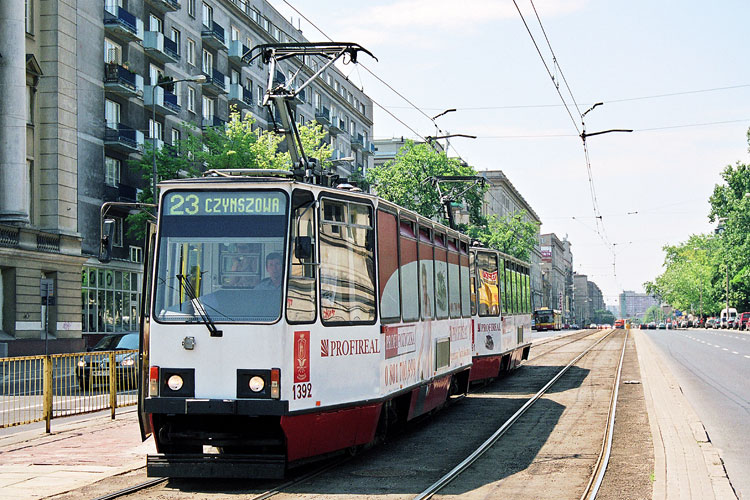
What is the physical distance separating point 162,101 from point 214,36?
730 centimetres

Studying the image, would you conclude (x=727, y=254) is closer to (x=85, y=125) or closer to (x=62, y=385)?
(x=85, y=125)

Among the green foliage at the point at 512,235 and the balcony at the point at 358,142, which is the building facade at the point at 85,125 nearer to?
the green foliage at the point at 512,235

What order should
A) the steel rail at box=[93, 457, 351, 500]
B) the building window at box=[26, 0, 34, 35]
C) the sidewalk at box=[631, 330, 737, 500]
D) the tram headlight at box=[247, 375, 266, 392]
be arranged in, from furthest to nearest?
the building window at box=[26, 0, 34, 35]
the tram headlight at box=[247, 375, 266, 392]
the steel rail at box=[93, 457, 351, 500]
the sidewalk at box=[631, 330, 737, 500]

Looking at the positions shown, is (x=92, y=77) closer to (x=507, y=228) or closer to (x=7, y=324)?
(x=7, y=324)

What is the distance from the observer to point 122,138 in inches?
1599

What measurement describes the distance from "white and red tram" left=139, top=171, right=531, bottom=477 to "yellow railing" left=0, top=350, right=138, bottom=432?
5.10 m

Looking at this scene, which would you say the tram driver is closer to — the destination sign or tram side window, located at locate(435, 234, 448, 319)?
the destination sign

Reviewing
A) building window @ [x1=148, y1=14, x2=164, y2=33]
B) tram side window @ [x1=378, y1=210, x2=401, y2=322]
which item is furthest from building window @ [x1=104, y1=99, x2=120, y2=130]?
tram side window @ [x1=378, y1=210, x2=401, y2=322]

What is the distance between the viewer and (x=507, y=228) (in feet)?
236

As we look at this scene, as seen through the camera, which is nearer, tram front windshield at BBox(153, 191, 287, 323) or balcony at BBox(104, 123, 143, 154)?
tram front windshield at BBox(153, 191, 287, 323)

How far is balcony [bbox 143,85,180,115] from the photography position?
42938 mm

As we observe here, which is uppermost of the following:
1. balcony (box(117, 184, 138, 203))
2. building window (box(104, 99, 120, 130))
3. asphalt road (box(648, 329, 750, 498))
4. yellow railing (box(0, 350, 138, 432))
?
building window (box(104, 99, 120, 130))

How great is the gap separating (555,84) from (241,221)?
53.3 ft

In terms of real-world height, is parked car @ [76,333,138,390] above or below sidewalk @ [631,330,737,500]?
above
